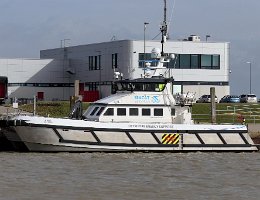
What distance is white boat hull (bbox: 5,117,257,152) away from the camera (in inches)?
1518

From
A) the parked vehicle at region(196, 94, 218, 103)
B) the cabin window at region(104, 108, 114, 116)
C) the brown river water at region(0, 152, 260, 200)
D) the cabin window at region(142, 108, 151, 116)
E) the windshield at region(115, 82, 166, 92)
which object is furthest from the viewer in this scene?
the parked vehicle at region(196, 94, 218, 103)

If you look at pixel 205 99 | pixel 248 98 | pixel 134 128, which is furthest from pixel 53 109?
pixel 248 98

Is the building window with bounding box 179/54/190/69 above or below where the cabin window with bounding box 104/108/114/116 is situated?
above

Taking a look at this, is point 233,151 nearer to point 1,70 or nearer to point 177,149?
point 177,149

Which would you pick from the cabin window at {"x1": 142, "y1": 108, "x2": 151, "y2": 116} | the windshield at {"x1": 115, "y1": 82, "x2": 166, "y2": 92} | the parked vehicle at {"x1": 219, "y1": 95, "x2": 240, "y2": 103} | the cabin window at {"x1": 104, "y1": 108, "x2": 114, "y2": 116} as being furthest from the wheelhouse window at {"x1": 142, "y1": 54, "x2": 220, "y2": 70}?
the cabin window at {"x1": 104, "y1": 108, "x2": 114, "y2": 116}

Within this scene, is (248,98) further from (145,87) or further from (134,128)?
(134,128)

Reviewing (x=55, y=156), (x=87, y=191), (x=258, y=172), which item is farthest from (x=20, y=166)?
(x=258, y=172)

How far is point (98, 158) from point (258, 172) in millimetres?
7588

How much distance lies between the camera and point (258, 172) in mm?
33719

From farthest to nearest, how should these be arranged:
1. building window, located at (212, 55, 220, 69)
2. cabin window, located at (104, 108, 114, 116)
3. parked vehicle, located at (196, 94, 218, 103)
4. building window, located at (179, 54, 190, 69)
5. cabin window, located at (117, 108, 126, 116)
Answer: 1. building window, located at (212, 55, 220, 69)
2. building window, located at (179, 54, 190, 69)
3. parked vehicle, located at (196, 94, 218, 103)
4. cabin window, located at (117, 108, 126, 116)
5. cabin window, located at (104, 108, 114, 116)

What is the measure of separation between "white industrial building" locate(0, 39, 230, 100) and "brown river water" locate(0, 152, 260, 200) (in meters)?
43.4

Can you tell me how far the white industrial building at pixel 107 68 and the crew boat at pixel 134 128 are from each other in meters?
40.3

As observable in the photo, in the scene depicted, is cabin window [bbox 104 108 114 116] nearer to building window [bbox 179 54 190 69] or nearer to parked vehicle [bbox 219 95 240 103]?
A: parked vehicle [bbox 219 95 240 103]

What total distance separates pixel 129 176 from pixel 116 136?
7.42m
